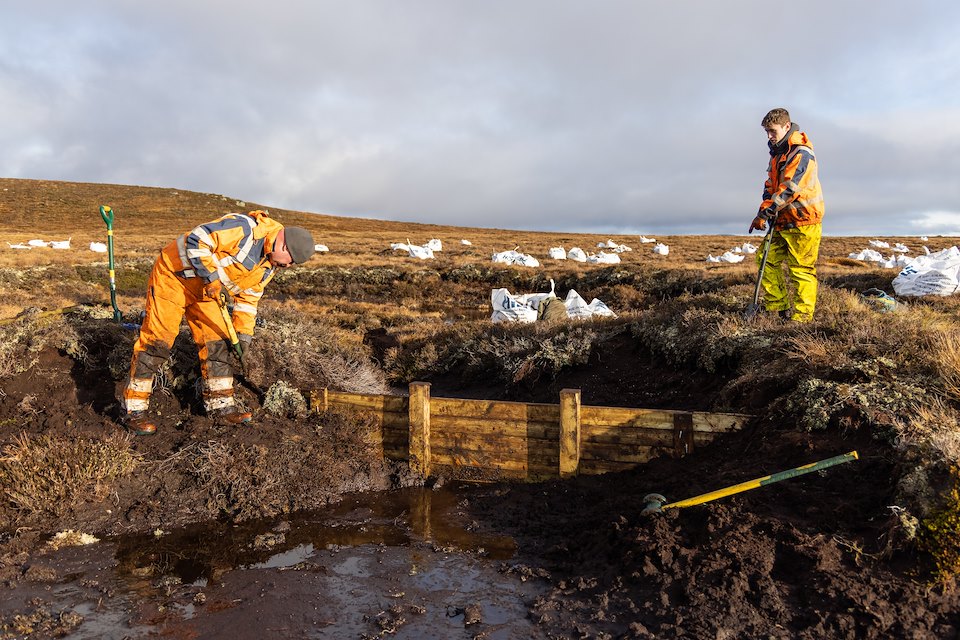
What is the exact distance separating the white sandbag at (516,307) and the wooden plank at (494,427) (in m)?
5.63

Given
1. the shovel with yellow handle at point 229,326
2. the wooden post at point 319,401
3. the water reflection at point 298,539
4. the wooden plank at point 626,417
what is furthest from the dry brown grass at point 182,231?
the wooden plank at point 626,417

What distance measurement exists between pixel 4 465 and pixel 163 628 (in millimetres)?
2474

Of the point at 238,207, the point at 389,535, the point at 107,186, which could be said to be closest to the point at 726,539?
the point at 389,535

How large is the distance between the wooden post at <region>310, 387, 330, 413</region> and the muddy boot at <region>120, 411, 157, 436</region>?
1537 millimetres

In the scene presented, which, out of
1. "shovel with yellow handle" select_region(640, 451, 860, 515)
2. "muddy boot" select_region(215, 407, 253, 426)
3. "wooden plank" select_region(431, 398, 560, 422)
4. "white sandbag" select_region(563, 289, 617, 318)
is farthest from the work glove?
"white sandbag" select_region(563, 289, 617, 318)

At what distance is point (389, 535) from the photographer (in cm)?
521

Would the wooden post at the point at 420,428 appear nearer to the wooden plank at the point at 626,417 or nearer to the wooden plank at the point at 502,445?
the wooden plank at the point at 502,445

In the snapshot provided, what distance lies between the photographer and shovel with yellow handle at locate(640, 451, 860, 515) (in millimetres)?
3898

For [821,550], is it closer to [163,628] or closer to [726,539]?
[726,539]

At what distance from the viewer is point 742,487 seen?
414cm

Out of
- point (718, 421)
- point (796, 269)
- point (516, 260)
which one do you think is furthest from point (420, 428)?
point (516, 260)

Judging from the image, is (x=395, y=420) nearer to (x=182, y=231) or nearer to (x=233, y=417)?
(x=233, y=417)

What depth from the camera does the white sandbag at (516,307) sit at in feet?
39.3

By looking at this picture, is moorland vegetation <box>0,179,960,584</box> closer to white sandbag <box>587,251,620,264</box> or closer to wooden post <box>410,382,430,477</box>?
wooden post <box>410,382,430,477</box>
